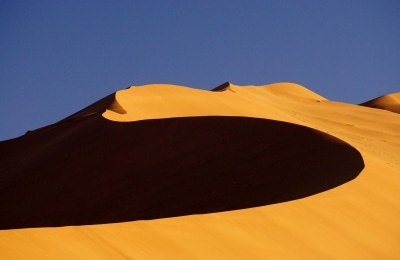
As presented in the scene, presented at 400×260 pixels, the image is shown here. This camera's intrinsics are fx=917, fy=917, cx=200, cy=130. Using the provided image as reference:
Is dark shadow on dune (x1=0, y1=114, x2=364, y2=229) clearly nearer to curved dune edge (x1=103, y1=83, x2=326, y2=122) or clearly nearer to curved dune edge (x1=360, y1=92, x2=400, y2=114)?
curved dune edge (x1=103, y1=83, x2=326, y2=122)

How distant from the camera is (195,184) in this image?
16844mm

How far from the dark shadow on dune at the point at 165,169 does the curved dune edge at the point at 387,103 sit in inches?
984

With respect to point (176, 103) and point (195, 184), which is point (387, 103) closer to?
point (176, 103)

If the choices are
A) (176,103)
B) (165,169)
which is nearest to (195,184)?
(165,169)

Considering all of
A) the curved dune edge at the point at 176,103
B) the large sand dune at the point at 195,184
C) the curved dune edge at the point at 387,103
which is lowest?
the large sand dune at the point at 195,184

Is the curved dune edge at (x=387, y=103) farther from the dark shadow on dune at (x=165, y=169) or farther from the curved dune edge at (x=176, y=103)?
the dark shadow on dune at (x=165, y=169)

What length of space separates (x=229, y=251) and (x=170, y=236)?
68cm

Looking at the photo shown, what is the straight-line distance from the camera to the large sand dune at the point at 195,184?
352 inches

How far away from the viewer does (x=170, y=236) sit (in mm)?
8914

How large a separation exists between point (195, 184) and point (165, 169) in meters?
1.90

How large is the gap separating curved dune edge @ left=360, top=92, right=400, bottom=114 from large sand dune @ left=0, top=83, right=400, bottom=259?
16.0 meters

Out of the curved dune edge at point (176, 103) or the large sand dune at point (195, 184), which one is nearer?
the large sand dune at point (195, 184)

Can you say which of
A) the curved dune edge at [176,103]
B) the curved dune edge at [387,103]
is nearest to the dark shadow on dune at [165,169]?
the curved dune edge at [176,103]

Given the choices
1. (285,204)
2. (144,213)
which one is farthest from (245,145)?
(285,204)
